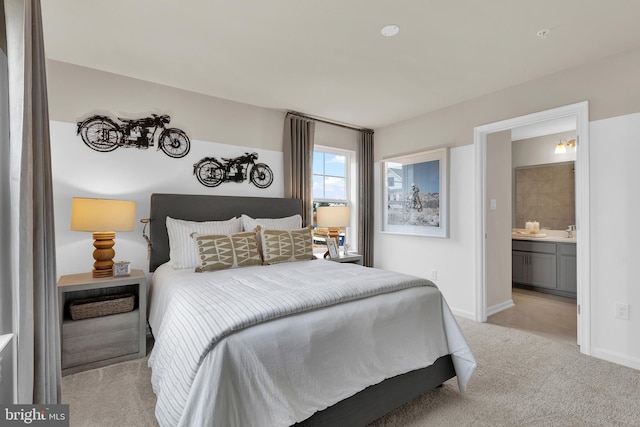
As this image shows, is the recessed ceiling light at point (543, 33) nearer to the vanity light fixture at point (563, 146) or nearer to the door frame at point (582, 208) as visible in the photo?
the door frame at point (582, 208)

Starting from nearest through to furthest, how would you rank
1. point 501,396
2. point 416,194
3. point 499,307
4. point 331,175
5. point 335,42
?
point 501,396, point 335,42, point 499,307, point 416,194, point 331,175

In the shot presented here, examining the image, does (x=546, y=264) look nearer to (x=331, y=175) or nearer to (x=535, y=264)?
(x=535, y=264)

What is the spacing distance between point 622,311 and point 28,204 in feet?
12.9

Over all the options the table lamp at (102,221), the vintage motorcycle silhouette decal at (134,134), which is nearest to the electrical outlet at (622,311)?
the table lamp at (102,221)

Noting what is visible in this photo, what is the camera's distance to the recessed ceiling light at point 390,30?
2.14 metres

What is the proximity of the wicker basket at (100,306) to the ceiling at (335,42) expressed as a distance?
1983mm

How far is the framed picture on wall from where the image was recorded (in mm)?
3748

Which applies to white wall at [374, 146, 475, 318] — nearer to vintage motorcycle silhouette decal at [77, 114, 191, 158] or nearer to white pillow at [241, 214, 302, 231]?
white pillow at [241, 214, 302, 231]

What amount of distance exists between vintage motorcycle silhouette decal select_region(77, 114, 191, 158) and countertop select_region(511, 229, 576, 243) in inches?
193

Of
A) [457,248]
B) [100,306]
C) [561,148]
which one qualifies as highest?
[561,148]

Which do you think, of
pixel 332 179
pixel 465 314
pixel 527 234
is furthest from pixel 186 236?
pixel 527 234

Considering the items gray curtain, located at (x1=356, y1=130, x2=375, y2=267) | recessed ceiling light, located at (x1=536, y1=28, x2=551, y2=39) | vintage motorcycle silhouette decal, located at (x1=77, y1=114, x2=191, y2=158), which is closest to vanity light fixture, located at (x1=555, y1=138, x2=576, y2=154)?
gray curtain, located at (x1=356, y1=130, x2=375, y2=267)

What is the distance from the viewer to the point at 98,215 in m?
2.39

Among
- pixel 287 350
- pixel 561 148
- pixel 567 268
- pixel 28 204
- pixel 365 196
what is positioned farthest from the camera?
pixel 561 148
